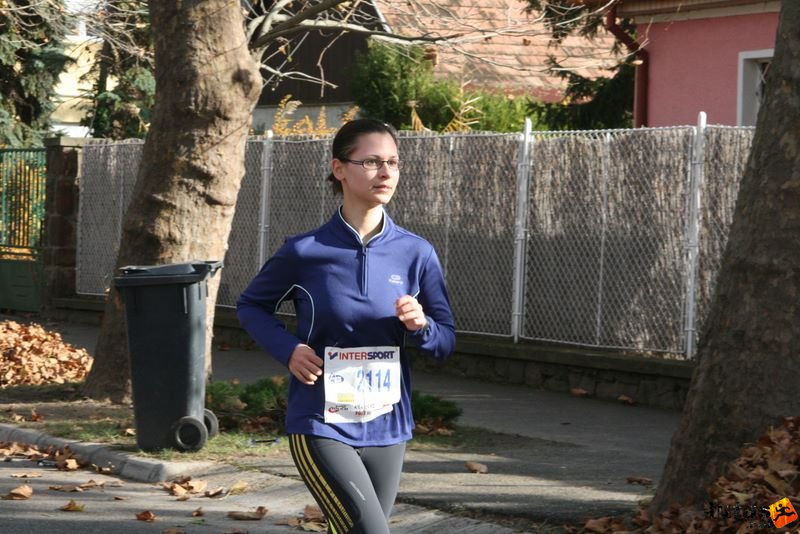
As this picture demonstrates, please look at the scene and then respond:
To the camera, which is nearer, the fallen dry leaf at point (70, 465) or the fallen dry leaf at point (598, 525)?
the fallen dry leaf at point (598, 525)

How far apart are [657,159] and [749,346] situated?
261 inches

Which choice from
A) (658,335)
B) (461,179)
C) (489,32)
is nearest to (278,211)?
(461,179)

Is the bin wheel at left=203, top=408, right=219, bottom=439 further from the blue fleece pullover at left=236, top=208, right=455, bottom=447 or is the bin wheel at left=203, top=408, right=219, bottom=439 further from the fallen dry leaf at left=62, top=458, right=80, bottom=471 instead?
the blue fleece pullover at left=236, top=208, right=455, bottom=447

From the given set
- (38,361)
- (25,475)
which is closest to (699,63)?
(38,361)

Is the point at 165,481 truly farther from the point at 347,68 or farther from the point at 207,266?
the point at 347,68

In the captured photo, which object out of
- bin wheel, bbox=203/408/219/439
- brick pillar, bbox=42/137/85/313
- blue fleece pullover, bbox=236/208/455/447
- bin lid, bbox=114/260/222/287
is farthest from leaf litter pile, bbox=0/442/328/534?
brick pillar, bbox=42/137/85/313

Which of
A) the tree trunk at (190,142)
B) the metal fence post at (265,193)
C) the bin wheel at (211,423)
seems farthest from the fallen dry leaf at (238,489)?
the metal fence post at (265,193)

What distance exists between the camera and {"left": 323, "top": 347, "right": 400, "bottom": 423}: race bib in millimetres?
5047

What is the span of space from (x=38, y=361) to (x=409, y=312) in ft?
32.1

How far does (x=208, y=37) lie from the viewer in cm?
1143

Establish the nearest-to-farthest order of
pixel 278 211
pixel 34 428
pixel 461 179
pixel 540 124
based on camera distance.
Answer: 1. pixel 34 428
2. pixel 461 179
3. pixel 278 211
4. pixel 540 124

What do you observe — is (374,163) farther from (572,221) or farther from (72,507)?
(572,221)

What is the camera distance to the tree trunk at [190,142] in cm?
1142

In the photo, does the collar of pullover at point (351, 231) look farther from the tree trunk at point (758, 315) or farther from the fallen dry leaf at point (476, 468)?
the fallen dry leaf at point (476, 468)
